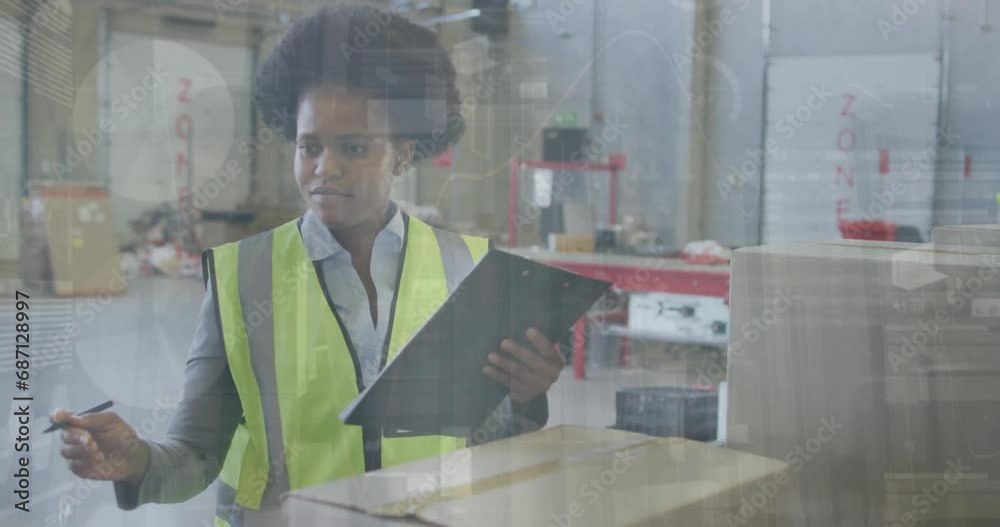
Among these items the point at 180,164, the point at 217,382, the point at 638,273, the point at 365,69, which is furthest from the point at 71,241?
the point at 638,273

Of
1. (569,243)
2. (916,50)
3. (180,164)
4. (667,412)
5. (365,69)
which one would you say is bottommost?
(667,412)

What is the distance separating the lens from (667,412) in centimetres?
151

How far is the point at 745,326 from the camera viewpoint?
3.88 ft

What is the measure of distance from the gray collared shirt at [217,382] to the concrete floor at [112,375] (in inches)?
0.8

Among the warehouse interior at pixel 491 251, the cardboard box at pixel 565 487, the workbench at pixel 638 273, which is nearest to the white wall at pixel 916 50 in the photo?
the workbench at pixel 638 273

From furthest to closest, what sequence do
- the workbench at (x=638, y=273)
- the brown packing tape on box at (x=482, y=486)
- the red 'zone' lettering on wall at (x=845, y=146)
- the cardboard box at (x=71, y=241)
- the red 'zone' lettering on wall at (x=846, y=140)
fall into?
the red 'zone' lettering on wall at (x=846, y=140)
the red 'zone' lettering on wall at (x=845, y=146)
the workbench at (x=638, y=273)
the cardboard box at (x=71, y=241)
the brown packing tape on box at (x=482, y=486)

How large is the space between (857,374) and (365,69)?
78 cm

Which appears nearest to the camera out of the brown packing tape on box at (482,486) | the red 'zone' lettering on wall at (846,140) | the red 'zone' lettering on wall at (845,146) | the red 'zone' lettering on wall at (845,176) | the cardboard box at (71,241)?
the brown packing tape on box at (482,486)

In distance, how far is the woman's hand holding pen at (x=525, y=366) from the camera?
1.23m

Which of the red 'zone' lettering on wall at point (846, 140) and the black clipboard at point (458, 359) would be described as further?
the red 'zone' lettering on wall at point (846, 140)

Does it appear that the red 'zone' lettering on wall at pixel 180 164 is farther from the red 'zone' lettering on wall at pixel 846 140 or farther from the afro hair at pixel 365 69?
the red 'zone' lettering on wall at pixel 846 140

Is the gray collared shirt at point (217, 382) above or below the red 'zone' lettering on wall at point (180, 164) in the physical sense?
below

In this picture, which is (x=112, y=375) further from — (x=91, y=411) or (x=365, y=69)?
(x=365, y=69)

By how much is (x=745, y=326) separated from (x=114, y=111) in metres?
0.92
